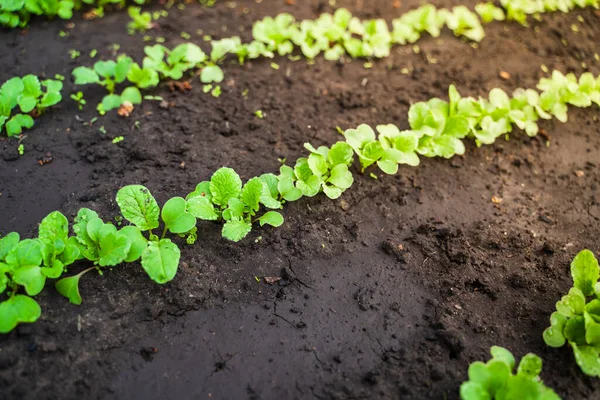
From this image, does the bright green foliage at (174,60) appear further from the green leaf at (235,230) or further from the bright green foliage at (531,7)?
the bright green foliage at (531,7)

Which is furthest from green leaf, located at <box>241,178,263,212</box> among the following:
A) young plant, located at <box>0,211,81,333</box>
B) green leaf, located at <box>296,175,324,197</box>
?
young plant, located at <box>0,211,81,333</box>

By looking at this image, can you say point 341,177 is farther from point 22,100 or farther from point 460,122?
point 22,100

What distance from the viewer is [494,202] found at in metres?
3.03

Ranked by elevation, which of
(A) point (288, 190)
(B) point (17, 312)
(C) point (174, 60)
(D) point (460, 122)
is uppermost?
(D) point (460, 122)

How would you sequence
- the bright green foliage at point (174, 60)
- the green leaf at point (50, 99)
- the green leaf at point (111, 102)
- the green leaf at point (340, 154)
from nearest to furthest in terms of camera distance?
the green leaf at point (340, 154), the green leaf at point (50, 99), the green leaf at point (111, 102), the bright green foliage at point (174, 60)

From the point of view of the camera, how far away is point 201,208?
98.7 inches

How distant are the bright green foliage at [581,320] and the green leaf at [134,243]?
2007 millimetres

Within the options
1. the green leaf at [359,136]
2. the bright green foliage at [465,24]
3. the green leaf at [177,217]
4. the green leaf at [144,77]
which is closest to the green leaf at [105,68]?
the green leaf at [144,77]

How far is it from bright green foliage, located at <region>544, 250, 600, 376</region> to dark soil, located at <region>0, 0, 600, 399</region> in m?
0.10

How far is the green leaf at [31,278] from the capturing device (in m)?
A: 2.15

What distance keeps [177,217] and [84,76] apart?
4.99 ft

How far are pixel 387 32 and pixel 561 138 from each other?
5.41 ft

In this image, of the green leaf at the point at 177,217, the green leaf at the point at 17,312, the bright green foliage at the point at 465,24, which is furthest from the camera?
the bright green foliage at the point at 465,24

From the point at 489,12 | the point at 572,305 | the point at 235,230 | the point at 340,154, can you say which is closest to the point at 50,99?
the point at 235,230
